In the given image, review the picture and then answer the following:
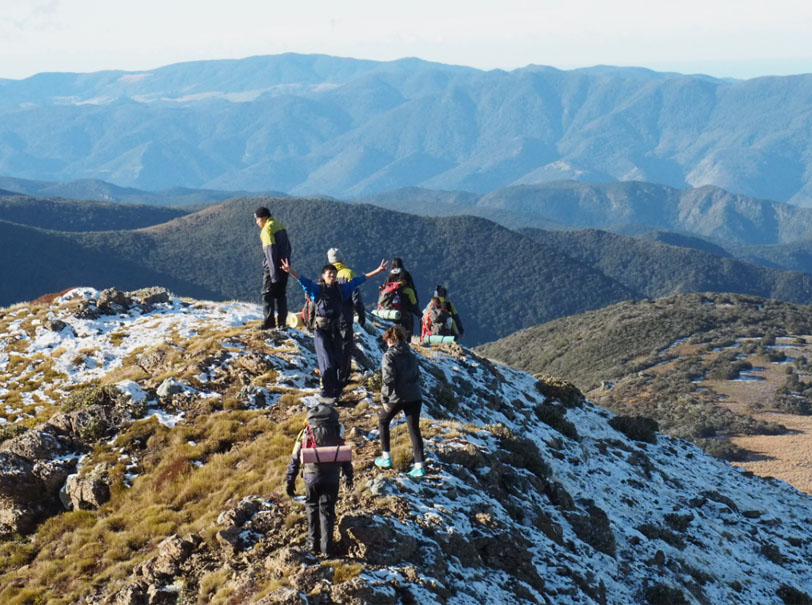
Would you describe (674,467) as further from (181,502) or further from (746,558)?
(181,502)

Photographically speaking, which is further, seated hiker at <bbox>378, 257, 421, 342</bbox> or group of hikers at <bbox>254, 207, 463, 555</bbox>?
seated hiker at <bbox>378, 257, 421, 342</bbox>

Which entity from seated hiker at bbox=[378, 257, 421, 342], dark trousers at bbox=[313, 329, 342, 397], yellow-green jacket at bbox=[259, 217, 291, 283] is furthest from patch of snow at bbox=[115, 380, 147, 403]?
seated hiker at bbox=[378, 257, 421, 342]

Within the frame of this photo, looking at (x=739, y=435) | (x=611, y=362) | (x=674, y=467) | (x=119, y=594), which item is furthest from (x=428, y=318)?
(x=611, y=362)

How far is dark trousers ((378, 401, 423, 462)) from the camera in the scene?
11.8 metres

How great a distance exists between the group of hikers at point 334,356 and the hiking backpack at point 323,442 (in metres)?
0.01

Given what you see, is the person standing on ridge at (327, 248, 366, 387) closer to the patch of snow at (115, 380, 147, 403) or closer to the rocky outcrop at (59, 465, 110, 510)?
the patch of snow at (115, 380, 147, 403)

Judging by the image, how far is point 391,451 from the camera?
42.2 ft

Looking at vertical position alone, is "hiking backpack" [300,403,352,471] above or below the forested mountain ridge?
above

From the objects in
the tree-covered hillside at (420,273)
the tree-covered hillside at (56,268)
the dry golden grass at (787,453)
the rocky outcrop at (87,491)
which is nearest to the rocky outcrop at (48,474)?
the rocky outcrop at (87,491)

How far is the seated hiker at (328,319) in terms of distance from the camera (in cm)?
1403

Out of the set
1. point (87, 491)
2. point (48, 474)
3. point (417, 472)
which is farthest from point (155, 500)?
point (417, 472)

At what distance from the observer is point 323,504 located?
9766 mm

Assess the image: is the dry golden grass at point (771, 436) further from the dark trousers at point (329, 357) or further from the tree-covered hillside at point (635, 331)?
the dark trousers at point (329, 357)

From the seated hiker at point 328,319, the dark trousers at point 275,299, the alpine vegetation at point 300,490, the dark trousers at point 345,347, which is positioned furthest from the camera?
the dark trousers at point 275,299
